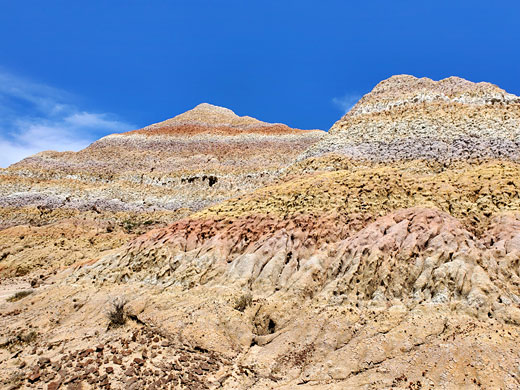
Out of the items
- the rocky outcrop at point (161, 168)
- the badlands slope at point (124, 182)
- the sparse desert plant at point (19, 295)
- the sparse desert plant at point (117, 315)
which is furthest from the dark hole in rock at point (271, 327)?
the rocky outcrop at point (161, 168)

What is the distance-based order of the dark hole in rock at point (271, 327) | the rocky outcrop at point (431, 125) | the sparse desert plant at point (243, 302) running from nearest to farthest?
the dark hole in rock at point (271, 327) → the sparse desert plant at point (243, 302) → the rocky outcrop at point (431, 125)

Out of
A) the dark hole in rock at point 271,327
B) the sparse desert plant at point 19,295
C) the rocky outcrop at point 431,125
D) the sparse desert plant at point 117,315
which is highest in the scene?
the rocky outcrop at point 431,125

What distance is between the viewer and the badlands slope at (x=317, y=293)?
36.6ft

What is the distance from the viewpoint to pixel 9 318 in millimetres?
17516

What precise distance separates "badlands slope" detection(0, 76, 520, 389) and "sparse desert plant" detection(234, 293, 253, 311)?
54 mm

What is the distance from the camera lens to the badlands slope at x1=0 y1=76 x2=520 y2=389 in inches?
439

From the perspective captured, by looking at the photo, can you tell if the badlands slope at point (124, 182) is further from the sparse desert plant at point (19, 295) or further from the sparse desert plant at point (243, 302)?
the sparse desert plant at point (243, 302)

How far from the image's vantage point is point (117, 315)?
1528 cm

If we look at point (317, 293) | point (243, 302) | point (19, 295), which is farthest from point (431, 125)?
point (19, 295)

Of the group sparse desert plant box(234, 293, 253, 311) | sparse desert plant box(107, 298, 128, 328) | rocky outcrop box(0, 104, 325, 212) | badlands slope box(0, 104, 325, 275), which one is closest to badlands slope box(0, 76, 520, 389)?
sparse desert plant box(234, 293, 253, 311)

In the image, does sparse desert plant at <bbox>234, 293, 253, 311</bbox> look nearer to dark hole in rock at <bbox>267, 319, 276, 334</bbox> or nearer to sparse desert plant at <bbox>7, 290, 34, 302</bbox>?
dark hole in rock at <bbox>267, 319, 276, 334</bbox>

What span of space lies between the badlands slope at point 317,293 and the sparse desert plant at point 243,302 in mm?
54

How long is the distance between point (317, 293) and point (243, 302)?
347 centimetres

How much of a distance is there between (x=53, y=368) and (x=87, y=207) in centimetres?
3494
